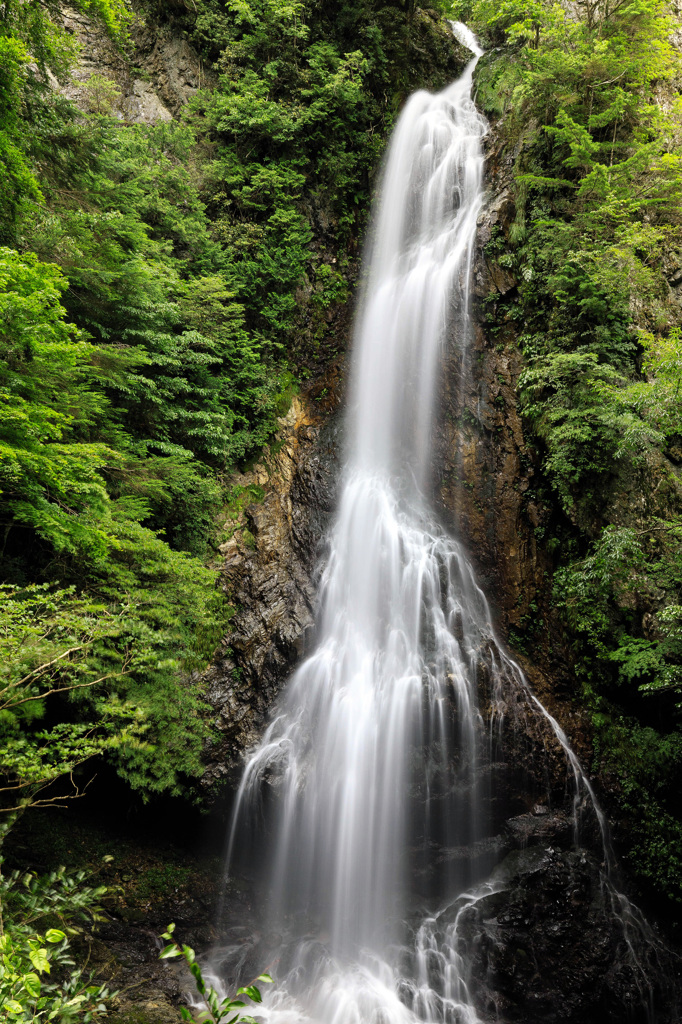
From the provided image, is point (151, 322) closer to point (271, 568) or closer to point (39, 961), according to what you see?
point (271, 568)

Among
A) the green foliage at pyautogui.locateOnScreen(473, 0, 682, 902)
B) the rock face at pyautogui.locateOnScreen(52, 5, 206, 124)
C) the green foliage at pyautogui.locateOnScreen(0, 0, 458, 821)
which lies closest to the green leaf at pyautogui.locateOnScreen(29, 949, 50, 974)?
the green foliage at pyautogui.locateOnScreen(0, 0, 458, 821)

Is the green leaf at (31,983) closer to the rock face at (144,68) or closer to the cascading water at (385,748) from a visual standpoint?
the cascading water at (385,748)

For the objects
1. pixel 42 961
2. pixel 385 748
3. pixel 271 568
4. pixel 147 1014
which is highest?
pixel 271 568

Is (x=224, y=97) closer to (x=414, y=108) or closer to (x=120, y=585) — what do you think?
(x=414, y=108)

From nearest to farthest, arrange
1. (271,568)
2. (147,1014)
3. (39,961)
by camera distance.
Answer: (39,961), (147,1014), (271,568)

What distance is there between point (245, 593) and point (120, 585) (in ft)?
9.82

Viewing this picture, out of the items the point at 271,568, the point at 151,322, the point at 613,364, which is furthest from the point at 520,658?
the point at 151,322

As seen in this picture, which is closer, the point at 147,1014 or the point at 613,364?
the point at 147,1014

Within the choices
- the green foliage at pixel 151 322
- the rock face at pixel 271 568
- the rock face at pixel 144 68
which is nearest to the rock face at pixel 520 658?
the rock face at pixel 271 568

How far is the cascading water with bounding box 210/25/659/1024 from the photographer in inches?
294

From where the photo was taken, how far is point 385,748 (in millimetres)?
8938

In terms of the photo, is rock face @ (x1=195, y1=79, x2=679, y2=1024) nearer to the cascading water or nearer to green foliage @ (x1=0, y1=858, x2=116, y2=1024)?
the cascading water

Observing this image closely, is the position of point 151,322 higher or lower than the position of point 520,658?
higher

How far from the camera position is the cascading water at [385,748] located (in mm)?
7457
